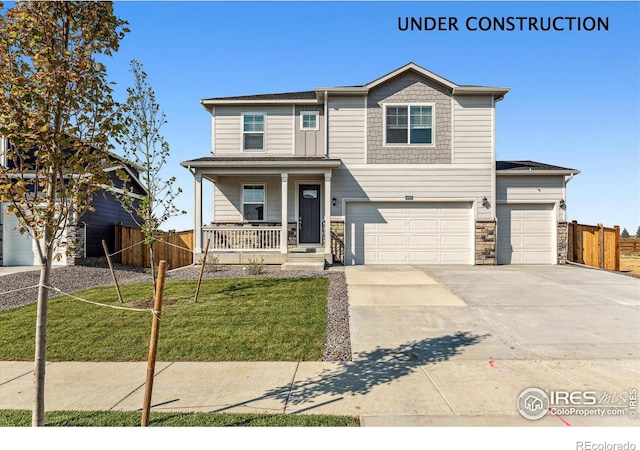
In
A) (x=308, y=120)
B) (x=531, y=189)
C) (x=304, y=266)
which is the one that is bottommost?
(x=304, y=266)

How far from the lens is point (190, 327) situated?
6387mm

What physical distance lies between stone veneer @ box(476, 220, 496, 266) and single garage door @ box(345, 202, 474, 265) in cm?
28

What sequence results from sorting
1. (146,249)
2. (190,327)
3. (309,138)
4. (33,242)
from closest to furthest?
(190,327) < (33,242) < (309,138) < (146,249)

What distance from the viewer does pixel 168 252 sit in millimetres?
15711

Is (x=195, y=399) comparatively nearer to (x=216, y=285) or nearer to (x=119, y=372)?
(x=119, y=372)

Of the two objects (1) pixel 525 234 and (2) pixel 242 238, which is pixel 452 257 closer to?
(1) pixel 525 234

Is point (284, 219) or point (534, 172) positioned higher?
point (534, 172)

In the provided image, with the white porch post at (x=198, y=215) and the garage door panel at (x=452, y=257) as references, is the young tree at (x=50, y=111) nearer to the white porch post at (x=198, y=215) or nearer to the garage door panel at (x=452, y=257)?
the white porch post at (x=198, y=215)

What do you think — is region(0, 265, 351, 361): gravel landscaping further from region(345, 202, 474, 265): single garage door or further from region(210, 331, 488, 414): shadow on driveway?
region(345, 202, 474, 265): single garage door

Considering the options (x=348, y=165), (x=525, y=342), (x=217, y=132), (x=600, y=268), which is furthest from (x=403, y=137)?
(x=525, y=342)

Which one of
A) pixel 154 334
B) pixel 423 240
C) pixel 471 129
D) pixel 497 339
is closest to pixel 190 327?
pixel 154 334

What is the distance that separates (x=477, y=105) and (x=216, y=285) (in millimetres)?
11059

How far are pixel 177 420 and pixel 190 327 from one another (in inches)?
118

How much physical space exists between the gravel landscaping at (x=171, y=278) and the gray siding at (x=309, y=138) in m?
4.75
